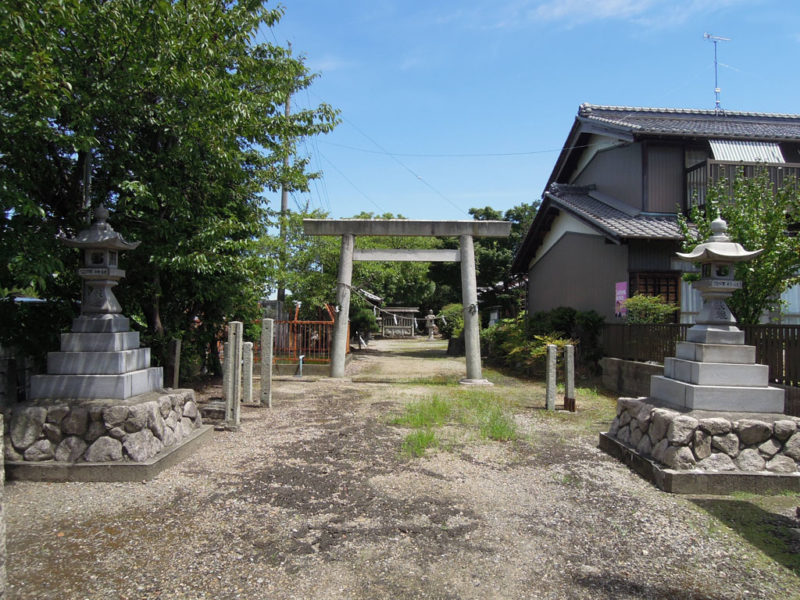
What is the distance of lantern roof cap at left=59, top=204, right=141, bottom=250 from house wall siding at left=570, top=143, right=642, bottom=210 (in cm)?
1206

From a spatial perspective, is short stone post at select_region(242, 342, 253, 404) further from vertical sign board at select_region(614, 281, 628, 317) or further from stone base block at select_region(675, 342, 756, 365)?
vertical sign board at select_region(614, 281, 628, 317)

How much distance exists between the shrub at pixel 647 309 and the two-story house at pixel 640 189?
0.92m

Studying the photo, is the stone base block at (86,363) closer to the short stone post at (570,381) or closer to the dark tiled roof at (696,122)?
the short stone post at (570,381)

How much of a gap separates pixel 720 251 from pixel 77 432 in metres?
6.83

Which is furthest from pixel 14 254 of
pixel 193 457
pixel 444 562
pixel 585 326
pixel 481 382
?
pixel 585 326

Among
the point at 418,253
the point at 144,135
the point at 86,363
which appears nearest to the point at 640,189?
the point at 418,253

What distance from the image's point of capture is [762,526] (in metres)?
3.78

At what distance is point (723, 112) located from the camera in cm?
1653

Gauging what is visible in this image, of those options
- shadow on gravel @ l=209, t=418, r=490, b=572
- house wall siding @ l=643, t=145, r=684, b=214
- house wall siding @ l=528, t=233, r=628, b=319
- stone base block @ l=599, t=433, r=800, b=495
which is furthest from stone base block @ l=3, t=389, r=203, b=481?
house wall siding @ l=643, t=145, r=684, b=214

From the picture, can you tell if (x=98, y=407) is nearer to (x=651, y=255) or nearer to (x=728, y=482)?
(x=728, y=482)

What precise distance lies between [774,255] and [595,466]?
503cm

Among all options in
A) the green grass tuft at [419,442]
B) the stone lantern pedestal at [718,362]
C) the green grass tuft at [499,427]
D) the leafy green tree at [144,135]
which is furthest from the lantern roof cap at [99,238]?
the stone lantern pedestal at [718,362]

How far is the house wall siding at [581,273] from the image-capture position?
40.0ft

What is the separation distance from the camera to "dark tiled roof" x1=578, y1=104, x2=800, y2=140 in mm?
12352
